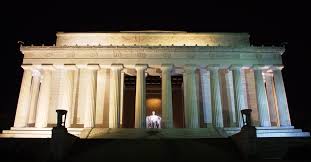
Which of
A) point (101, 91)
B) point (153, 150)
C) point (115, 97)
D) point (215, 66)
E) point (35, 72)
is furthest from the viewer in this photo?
point (35, 72)

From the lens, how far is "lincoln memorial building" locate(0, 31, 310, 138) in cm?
4175

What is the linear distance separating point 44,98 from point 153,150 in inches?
850

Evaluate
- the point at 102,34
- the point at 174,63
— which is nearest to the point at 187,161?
the point at 174,63

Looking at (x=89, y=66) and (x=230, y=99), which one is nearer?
(x=89, y=66)

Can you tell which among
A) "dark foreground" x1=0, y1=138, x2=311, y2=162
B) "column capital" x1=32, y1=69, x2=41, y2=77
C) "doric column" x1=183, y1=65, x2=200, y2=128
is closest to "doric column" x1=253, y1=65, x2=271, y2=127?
"doric column" x1=183, y1=65, x2=200, y2=128

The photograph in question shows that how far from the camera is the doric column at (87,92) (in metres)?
41.5

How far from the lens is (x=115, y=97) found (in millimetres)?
42344

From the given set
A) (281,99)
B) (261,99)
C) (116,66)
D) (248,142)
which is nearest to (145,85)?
(116,66)

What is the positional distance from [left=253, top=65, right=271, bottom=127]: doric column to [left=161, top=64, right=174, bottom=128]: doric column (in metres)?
11.4

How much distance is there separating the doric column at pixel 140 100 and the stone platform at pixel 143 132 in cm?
218

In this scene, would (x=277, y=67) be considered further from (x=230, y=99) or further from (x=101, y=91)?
(x=101, y=91)

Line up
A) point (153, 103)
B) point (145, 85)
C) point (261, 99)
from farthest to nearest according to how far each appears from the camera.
Answer: point (153, 103), point (145, 85), point (261, 99)

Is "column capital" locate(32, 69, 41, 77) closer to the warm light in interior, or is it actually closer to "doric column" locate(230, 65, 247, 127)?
the warm light in interior

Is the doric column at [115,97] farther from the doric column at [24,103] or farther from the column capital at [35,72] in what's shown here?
the doric column at [24,103]
